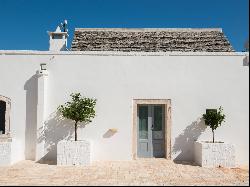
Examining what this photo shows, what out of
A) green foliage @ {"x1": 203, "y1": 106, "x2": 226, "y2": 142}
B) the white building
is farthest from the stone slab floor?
green foliage @ {"x1": 203, "y1": 106, "x2": 226, "y2": 142}

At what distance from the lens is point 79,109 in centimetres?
1105

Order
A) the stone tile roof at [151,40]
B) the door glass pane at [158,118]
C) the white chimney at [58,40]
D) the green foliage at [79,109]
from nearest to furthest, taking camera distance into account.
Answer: the green foliage at [79,109] < the door glass pane at [158,118] < the stone tile roof at [151,40] < the white chimney at [58,40]

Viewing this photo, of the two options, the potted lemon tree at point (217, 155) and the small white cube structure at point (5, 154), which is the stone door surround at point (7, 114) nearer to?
the small white cube structure at point (5, 154)

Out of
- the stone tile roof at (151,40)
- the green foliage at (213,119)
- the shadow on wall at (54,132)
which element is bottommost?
the shadow on wall at (54,132)

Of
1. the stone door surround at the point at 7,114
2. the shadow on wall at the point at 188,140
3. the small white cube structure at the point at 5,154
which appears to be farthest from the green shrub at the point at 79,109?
the shadow on wall at the point at 188,140

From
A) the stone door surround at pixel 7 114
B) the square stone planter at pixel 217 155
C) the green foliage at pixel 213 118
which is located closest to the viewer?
the square stone planter at pixel 217 155

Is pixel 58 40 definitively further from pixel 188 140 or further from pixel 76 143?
pixel 188 140

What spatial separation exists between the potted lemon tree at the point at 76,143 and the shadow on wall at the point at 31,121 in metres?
1.26

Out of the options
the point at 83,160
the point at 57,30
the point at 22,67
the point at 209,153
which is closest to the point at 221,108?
the point at 209,153

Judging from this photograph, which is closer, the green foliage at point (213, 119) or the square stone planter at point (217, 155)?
the square stone planter at point (217, 155)

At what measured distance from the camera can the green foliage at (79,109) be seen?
11.0 metres

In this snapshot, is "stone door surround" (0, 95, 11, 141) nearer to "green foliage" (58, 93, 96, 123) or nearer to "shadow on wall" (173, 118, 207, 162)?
"green foliage" (58, 93, 96, 123)

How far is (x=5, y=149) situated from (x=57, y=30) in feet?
33.7

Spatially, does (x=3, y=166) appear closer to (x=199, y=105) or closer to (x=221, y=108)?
(x=199, y=105)
